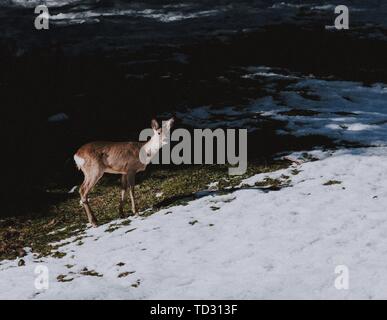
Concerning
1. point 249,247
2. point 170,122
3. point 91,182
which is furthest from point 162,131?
point 249,247

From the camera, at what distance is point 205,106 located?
3153 cm

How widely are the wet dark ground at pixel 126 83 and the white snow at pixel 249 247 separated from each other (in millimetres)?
5186

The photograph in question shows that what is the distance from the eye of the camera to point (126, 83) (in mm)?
35906

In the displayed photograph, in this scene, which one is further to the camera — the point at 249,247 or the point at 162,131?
the point at 162,131

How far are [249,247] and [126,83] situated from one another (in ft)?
76.8

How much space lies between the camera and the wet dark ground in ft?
81.2

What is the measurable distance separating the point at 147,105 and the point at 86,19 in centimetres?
2439

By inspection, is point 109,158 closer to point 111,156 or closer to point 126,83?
point 111,156

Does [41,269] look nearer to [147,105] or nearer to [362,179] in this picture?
[362,179]

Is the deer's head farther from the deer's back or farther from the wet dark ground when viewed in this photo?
the wet dark ground

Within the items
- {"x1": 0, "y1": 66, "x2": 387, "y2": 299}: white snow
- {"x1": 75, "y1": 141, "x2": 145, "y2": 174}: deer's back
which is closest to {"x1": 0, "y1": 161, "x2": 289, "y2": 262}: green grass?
{"x1": 0, "y1": 66, "x2": 387, "y2": 299}: white snow

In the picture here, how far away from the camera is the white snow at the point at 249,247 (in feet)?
39.8
